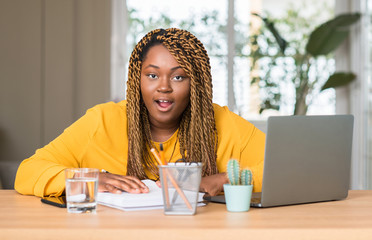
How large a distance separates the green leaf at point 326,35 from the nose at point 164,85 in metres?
3.00

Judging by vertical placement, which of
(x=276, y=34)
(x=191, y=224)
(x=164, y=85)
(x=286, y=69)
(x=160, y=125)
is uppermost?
(x=276, y=34)

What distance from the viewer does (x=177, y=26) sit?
183 inches

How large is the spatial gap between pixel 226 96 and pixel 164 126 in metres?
2.90

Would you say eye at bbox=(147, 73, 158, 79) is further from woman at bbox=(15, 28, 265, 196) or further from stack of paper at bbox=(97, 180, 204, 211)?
stack of paper at bbox=(97, 180, 204, 211)

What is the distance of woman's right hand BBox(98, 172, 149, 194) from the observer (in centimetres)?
124

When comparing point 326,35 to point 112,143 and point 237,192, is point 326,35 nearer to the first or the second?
point 112,143

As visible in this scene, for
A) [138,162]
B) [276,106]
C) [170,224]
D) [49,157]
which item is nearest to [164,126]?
[138,162]

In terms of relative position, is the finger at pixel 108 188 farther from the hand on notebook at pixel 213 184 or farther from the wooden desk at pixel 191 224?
the hand on notebook at pixel 213 184

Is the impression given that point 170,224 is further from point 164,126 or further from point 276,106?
point 276,106

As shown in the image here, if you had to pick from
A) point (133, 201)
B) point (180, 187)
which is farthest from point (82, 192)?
point (180, 187)

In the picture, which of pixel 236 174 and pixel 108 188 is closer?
pixel 236 174

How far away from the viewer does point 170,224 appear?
38.6 inches

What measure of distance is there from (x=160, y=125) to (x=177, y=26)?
2.96 m

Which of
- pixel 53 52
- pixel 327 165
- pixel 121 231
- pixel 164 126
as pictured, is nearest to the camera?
pixel 121 231
